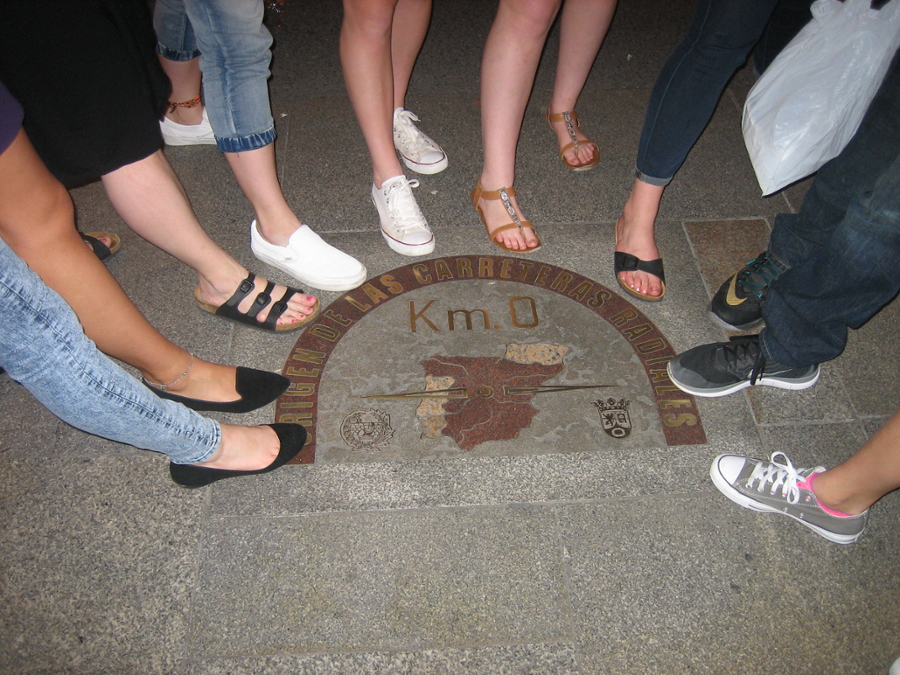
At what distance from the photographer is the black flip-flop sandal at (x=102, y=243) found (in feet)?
7.02

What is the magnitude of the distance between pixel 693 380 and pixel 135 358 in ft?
5.32

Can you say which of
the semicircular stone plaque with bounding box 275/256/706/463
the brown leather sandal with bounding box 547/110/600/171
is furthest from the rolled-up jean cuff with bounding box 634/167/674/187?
the brown leather sandal with bounding box 547/110/600/171

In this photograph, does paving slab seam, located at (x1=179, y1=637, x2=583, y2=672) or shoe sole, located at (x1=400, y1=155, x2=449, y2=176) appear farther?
shoe sole, located at (x1=400, y1=155, x2=449, y2=176)

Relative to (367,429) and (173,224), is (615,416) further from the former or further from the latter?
(173,224)

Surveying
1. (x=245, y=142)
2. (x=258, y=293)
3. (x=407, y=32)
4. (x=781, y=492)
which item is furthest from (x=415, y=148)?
(x=781, y=492)

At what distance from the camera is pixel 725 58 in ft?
5.49

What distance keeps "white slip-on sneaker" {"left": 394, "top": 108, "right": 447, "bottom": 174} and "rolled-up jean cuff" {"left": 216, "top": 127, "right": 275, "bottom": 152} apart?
2.68 feet

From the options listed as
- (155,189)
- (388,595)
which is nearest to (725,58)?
(155,189)

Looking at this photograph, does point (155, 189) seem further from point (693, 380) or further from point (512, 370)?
point (693, 380)

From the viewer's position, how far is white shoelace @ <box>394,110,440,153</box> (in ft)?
8.27

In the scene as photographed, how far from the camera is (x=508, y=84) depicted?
2.01m

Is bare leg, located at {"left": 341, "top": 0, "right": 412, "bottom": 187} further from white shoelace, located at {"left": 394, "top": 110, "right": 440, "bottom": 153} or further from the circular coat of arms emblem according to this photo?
the circular coat of arms emblem

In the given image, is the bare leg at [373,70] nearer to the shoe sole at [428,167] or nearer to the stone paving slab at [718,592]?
the shoe sole at [428,167]

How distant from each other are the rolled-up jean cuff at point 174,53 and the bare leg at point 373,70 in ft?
2.55
